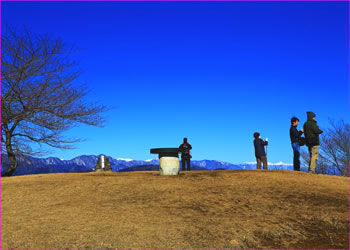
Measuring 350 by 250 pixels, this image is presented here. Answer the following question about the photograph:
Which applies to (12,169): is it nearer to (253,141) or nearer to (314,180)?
(253,141)

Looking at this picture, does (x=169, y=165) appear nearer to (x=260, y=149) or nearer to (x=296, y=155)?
(x=260, y=149)

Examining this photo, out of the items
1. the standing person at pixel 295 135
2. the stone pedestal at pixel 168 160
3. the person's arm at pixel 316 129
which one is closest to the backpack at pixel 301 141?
the standing person at pixel 295 135

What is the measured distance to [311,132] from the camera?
13.3 meters

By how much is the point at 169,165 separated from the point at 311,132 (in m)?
5.70

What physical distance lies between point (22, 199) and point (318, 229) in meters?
8.24

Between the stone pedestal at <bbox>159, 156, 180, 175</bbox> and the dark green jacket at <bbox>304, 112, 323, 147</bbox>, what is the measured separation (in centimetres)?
525

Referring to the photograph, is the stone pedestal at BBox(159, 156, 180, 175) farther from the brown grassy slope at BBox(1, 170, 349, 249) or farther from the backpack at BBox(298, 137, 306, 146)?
the backpack at BBox(298, 137, 306, 146)

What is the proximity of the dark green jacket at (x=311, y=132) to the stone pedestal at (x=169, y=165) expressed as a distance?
17.2 ft

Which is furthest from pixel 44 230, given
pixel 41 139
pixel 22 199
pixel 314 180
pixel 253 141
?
pixel 41 139

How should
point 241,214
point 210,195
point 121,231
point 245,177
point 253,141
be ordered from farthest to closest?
point 253,141 → point 245,177 → point 210,195 → point 241,214 → point 121,231

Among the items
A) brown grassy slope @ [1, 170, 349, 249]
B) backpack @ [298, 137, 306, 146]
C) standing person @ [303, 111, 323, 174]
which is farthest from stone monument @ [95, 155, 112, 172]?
standing person @ [303, 111, 323, 174]

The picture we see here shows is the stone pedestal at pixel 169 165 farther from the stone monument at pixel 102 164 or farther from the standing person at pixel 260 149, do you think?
the stone monument at pixel 102 164

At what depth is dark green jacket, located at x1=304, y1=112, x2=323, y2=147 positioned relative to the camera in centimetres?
1321

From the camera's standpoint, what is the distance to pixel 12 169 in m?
19.8
